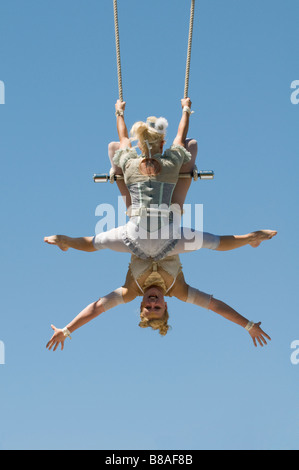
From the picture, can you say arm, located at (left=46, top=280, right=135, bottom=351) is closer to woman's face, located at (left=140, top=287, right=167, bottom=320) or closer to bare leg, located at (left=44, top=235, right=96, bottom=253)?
woman's face, located at (left=140, top=287, right=167, bottom=320)

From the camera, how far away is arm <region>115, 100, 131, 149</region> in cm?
1191

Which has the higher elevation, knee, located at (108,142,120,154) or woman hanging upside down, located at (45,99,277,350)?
knee, located at (108,142,120,154)

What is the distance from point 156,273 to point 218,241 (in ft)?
2.85

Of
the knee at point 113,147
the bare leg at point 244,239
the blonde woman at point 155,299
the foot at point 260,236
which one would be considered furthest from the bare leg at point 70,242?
the foot at point 260,236

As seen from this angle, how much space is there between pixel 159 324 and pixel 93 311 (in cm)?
88

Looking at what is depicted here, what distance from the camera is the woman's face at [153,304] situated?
1189 centimetres

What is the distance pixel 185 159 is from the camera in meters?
11.8

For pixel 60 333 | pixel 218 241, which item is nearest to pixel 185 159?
pixel 218 241

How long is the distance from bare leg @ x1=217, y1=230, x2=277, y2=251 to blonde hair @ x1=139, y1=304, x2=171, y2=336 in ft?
3.74

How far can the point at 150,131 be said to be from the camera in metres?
11.7

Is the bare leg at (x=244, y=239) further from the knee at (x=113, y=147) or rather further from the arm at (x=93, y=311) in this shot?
the knee at (x=113, y=147)

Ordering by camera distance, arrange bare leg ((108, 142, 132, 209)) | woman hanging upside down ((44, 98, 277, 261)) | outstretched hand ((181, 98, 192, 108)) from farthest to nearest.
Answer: outstretched hand ((181, 98, 192, 108)) → bare leg ((108, 142, 132, 209)) → woman hanging upside down ((44, 98, 277, 261))

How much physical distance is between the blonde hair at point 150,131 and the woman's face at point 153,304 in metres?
1.77

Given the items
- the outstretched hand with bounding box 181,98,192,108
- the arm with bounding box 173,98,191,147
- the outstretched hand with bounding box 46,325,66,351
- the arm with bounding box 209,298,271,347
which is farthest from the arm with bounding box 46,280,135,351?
the outstretched hand with bounding box 181,98,192,108
